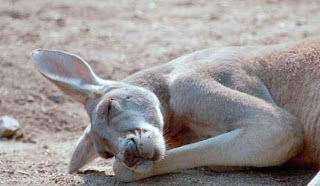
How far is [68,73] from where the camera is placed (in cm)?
545

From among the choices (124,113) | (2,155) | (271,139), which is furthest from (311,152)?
(2,155)

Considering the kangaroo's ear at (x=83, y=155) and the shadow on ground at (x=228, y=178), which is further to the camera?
the kangaroo's ear at (x=83, y=155)

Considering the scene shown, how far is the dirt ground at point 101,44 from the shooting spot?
5.24 m

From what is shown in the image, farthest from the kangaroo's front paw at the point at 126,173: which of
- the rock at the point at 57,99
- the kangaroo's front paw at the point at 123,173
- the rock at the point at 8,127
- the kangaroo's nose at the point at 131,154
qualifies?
the rock at the point at 57,99

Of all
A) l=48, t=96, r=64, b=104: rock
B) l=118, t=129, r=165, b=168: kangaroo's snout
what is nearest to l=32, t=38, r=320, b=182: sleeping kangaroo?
l=118, t=129, r=165, b=168: kangaroo's snout

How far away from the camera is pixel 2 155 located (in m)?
5.88

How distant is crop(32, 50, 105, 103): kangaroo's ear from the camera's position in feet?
17.5

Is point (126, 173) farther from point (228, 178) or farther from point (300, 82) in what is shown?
point (300, 82)

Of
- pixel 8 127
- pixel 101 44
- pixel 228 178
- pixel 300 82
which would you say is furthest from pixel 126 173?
pixel 101 44

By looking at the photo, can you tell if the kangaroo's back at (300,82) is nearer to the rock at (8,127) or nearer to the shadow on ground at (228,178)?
the shadow on ground at (228,178)

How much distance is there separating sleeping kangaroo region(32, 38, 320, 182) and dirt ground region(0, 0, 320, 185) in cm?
16

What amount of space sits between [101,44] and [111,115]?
3.49m

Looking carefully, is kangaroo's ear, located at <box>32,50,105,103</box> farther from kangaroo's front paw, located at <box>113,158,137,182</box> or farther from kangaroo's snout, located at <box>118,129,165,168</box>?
kangaroo's snout, located at <box>118,129,165,168</box>

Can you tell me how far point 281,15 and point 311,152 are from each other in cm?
428
